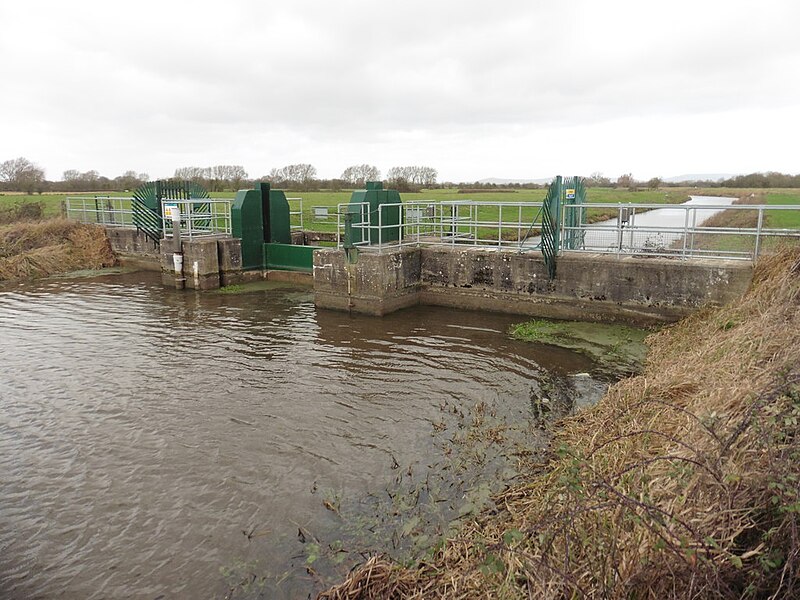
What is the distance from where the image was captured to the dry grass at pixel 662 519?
10.0 feet

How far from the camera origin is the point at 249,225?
56.1 feet

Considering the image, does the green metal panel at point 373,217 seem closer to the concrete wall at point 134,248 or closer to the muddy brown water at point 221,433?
the muddy brown water at point 221,433

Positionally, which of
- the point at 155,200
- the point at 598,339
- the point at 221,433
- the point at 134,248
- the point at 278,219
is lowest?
the point at 221,433

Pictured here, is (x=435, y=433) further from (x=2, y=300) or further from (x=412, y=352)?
(x=2, y=300)

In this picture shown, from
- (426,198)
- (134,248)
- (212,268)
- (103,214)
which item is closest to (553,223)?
(212,268)

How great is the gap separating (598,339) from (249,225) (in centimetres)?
1049

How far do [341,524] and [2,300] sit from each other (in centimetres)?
1406

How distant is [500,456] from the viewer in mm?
6059

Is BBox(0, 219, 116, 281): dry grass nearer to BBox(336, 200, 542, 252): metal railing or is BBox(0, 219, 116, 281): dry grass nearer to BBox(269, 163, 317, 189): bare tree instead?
BBox(336, 200, 542, 252): metal railing

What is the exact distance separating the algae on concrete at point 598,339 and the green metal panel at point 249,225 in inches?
340

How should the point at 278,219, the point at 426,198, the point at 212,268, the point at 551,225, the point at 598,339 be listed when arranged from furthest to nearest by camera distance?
1. the point at 426,198
2. the point at 278,219
3. the point at 212,268
4. the point at 551,225
5. the point at 598,339

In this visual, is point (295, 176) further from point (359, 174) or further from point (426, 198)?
point (426, 198)

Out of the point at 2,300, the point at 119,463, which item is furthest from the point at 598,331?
the point at 2,300

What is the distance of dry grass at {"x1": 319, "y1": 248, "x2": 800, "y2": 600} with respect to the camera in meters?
3.05
